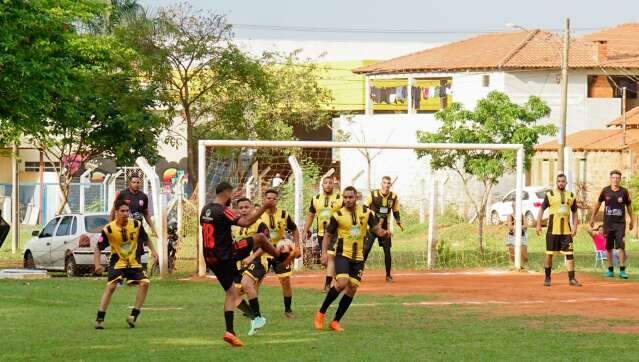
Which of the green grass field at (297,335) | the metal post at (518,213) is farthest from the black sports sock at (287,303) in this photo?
the metal post at (518,213)

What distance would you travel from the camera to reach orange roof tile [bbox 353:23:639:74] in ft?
208

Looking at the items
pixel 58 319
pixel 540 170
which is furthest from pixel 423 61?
pixel 58 319

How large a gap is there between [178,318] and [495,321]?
4.14 m

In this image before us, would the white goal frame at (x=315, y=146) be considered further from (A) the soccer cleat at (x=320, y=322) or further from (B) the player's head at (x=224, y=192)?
(B) the player's head at (x=224, y=192)

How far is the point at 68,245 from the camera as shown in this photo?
28812 millimetres

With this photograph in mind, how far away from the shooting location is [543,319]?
17594 millimetres

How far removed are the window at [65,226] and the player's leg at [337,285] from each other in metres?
13.9

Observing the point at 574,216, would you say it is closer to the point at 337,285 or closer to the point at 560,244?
the point at 560,244

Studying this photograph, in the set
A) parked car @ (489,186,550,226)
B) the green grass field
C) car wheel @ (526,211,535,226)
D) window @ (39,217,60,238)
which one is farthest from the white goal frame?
car wheel @ (526,211,535,226)

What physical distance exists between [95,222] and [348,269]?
13733 millimetres

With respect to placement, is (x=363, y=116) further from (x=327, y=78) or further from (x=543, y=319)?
(x=543, y=319)

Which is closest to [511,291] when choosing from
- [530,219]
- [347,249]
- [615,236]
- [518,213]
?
[615,236]

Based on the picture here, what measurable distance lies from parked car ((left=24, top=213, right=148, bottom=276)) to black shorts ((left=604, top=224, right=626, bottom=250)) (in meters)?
9.22

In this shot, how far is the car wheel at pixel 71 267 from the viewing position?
28.2m
